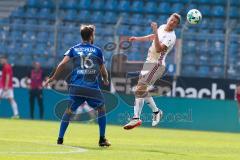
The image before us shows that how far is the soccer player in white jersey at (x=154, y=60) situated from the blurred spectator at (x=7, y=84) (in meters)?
11.7

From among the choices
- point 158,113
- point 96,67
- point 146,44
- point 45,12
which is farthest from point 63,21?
point 96,67

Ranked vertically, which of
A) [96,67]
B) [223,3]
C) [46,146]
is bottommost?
[46,146]

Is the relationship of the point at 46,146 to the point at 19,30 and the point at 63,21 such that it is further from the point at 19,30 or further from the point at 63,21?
the point at 63,21

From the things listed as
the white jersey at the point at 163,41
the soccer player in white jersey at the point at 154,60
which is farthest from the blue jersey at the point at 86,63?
the white jersey at the point at 163,41

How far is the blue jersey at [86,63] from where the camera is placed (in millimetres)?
14133

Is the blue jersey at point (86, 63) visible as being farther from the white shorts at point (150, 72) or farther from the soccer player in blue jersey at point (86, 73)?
the white shorts at point (150, 72)

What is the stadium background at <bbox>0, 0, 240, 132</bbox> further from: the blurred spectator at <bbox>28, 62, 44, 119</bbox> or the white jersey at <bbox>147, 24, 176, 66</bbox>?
the white jersey at <bbox>147, 24, 176, 66</bbox>

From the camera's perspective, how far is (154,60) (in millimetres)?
16922

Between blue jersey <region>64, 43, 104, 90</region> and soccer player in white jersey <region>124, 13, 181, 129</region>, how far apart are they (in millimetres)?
2002

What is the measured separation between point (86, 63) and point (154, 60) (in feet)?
9.92

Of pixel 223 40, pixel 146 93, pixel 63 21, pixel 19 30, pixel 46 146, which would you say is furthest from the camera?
pixel 63 21

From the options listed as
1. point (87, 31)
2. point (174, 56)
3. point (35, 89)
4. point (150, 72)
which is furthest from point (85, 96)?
point (35, 89)

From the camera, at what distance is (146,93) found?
1702 cm

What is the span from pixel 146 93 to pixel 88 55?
3.16 m
